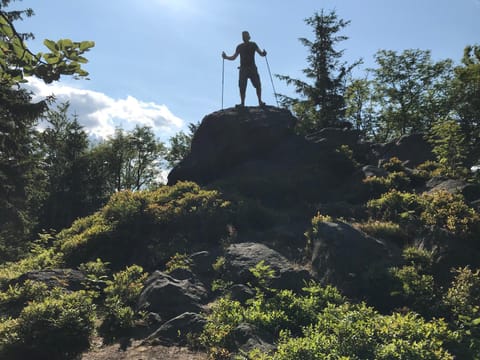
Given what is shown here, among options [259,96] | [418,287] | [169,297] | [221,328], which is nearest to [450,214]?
[418,287]

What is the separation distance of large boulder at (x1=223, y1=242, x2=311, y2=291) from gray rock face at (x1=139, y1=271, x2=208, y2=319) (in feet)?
3.09

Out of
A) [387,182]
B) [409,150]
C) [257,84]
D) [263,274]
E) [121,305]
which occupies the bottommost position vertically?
[121,305]

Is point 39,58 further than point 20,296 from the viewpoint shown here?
No

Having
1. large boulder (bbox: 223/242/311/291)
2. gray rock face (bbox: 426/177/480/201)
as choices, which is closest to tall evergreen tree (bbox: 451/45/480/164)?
gray rock face (bbox: 426/177/480/201)

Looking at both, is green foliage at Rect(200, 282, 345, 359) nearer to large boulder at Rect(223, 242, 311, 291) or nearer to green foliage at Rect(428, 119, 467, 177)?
large boulder at Rect(223, 242, 311, 291)

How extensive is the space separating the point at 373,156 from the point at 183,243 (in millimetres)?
10213

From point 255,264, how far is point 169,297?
2.22m

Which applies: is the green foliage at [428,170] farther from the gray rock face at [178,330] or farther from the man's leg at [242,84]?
the gray rock face at [178,330]

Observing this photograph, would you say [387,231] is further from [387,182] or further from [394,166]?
[394,166]

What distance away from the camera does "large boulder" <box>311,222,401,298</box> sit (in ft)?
28.0

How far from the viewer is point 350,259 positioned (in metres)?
9.05

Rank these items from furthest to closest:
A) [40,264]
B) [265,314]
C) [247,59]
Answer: [247,59], [40,264], [265,314]

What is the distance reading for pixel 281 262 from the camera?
9.16 meters

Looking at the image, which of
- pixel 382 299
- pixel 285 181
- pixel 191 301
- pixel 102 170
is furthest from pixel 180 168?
pixel 102 170
